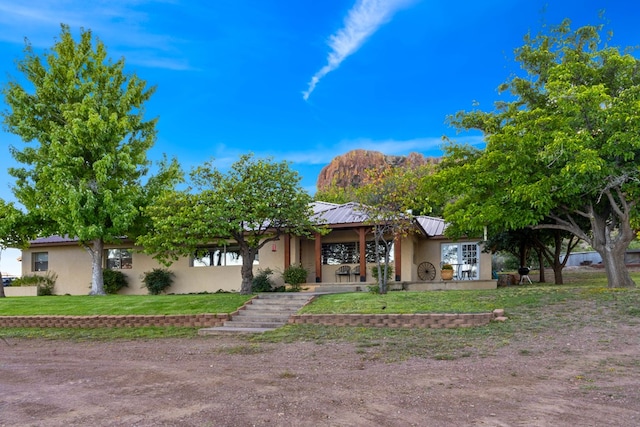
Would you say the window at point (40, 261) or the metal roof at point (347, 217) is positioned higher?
the metal roof at point (347, 217)

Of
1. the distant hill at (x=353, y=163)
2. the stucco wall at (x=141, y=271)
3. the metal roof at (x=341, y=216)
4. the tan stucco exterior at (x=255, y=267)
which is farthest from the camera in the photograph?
the distant hill at (x=353, y=163)

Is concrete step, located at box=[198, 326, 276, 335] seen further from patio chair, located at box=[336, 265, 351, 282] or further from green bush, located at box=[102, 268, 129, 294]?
green bush, located at box=[102, 268, 129, 294]

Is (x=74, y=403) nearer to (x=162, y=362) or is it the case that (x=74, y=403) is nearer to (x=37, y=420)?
(x=37, y=420)

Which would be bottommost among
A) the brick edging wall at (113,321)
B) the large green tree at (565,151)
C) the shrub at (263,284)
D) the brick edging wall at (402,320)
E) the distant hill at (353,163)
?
the brick edging wall at (113,321)

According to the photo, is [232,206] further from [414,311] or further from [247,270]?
[414,311]

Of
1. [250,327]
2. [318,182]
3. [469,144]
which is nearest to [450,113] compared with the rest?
[469,144]

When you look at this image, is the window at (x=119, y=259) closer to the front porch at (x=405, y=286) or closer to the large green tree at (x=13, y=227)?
the large green tree at (x=13, y=227)

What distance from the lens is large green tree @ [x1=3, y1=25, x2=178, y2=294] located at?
1917 cm

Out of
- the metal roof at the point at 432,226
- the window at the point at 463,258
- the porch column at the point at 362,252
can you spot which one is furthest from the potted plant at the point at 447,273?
the porch column at the point at 362,252

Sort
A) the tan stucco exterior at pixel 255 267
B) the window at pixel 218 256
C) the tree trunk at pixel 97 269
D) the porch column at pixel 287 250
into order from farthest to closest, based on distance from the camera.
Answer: the window at pixel 218 256
the tree trunk at pixel 97 269
the tan stucco exterior at pixel 255 267
the porch column at pixel 287 250

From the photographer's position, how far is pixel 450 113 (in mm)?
18375

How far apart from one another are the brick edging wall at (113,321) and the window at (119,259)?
827 centimetres

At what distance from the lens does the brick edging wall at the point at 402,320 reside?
11.2 metres

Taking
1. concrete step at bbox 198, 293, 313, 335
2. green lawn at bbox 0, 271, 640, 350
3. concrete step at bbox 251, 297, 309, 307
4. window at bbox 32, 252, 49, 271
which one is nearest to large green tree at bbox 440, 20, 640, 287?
green lawn at bbox 0, 271, 640, 350
